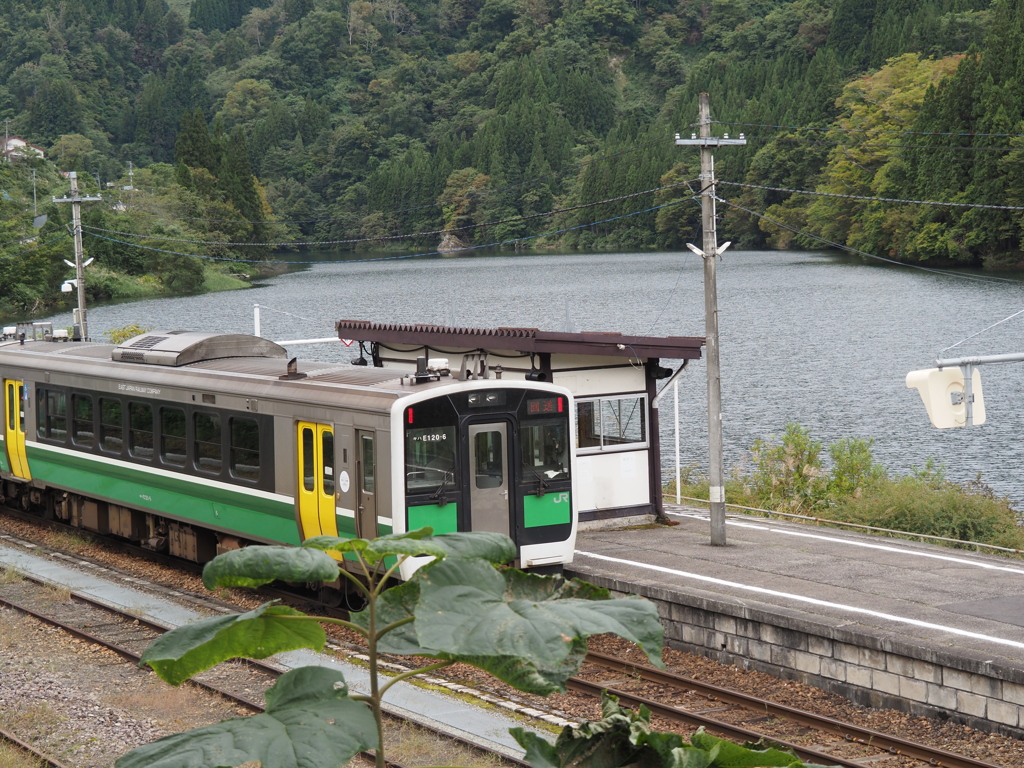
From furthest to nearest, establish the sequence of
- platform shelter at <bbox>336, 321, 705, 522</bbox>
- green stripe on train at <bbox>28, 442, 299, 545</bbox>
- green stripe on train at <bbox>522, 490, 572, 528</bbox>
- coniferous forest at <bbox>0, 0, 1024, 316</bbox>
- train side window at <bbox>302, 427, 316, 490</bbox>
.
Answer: coniferous forest at <bbox>0, 0, 1024, 316</bbox>, platform shelter at <bbox>336, 321, 705, 522</bbox>, green stripe on train at <bbox>28, 442, 299, 545</bbox>, train side window at <bbox>302, 427, 316, 490</bbox>, green stripe on train at <bbox>522, 490, 572, 528</bbox>

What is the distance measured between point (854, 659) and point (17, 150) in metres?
133

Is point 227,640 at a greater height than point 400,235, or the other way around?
point 400,235

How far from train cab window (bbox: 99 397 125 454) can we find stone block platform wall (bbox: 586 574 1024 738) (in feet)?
24.8

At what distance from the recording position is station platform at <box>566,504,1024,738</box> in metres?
10.3

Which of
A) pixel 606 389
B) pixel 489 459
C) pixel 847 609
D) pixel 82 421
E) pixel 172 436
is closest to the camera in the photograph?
pixel 847 609

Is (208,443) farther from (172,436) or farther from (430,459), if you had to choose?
(430,459)

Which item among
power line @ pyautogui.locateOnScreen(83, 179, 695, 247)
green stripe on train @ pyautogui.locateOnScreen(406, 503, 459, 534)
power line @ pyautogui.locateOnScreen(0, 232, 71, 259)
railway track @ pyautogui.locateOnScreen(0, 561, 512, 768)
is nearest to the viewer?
railway track @ pyautogui.locateOnScreen(0, 561, 512, 768)

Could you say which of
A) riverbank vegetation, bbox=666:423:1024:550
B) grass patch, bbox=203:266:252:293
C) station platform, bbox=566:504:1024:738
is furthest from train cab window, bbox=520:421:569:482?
grass patch, bbox=203:266:252:293

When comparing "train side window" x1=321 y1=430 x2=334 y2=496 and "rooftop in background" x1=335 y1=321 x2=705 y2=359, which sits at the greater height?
"rooftop in background" x1=335 y1=321 x2=705 y2=359

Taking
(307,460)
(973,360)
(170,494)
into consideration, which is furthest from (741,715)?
(170,494)

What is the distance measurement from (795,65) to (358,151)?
46431mm

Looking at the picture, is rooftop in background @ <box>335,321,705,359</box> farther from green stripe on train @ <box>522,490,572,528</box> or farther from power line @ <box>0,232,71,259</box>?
power line @ <box>0,232,71,259</box>

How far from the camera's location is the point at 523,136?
124 meters

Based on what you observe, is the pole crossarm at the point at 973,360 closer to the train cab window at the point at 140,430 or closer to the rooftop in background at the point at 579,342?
the rooftop in background at the point at 579,342
